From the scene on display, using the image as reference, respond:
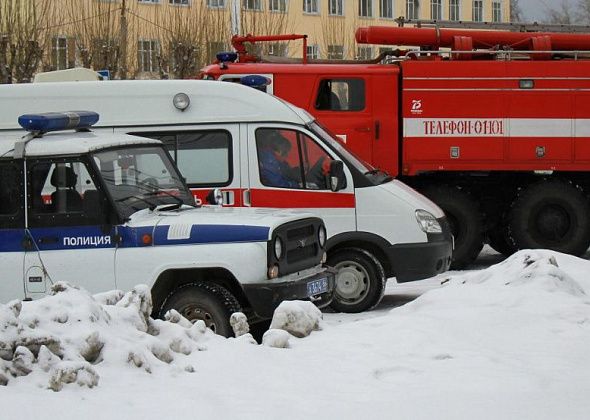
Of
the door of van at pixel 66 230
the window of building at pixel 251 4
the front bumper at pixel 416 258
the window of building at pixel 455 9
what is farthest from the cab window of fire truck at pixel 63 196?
the window of building at pixel 455 9

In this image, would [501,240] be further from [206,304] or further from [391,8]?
[391,8]

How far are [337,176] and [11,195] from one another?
12.0 ft

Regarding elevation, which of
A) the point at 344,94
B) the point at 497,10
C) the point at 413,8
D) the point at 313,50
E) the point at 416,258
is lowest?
the point at 416,258

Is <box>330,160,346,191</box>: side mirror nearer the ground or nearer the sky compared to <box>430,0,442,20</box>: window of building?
nearer the ground

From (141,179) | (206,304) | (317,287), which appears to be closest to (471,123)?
(317,287)

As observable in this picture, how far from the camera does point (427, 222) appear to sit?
13391 millimetres

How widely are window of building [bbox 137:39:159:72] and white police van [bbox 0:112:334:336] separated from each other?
27.9 meters

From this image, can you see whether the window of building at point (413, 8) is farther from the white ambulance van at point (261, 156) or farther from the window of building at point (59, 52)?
the white ambulance van at point (261, 156)

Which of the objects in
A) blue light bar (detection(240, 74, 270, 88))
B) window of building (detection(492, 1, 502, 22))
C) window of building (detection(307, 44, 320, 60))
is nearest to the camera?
blue light bar (detection(240, 74, 270, 88))

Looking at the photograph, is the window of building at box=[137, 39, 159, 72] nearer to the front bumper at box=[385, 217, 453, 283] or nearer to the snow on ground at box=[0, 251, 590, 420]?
the front bumper at box=[385, 217, 453, 283]

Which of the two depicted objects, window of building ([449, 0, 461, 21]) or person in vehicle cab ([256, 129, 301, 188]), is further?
window of building ([449, 0, 461, 21])

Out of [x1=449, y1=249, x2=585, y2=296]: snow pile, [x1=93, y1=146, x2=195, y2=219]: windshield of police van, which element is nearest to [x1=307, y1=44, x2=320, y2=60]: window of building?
[x1=449, y1=249, x2=585, y2=296]: snow pile

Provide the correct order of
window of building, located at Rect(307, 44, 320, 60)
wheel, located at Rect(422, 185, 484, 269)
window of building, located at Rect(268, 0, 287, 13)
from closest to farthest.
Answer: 1. wheel, located at Rect(422, 185, 484, 269)
2. window of building, located at Rect(268, 0, 287, 13)
3. window of building, located at Rect(307, 44, 320, 60)

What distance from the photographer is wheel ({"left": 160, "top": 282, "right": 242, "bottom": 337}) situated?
10242 millimetres
